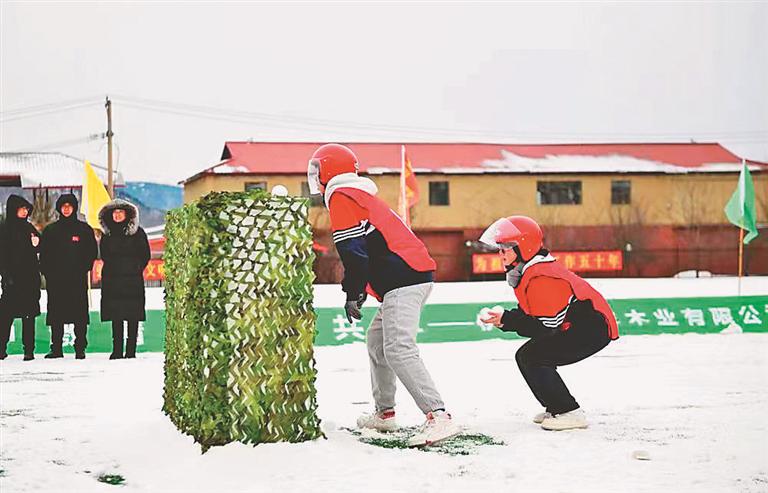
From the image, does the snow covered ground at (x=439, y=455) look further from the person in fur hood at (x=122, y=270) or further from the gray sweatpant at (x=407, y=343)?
the person in fur hood at (x=122, y=270)

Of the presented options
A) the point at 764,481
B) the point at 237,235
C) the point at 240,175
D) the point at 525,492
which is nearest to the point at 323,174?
the point at 237,235

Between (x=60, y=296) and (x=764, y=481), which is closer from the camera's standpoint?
(x=764, y=481)

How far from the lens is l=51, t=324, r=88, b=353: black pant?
855 centimetres

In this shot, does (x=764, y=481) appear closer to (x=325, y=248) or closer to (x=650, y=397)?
(x=650, y=397)

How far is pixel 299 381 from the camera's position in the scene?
4516 millimetres

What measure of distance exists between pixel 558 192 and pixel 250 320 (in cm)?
2475

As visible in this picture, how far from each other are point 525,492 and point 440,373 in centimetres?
358

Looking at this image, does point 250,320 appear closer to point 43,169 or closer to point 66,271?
point 66,271

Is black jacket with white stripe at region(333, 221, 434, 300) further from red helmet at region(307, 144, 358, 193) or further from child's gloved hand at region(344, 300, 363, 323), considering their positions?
red helmet at region(307, 144, 358, 193)

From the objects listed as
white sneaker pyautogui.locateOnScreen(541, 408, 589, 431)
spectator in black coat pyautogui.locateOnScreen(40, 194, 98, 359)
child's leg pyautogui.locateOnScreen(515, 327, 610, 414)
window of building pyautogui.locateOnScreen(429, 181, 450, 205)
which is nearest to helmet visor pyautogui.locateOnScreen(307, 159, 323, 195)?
child's leg pyautogui.locateOnScreen(515, 327, 610, 414)

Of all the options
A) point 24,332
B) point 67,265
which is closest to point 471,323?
point 67,265

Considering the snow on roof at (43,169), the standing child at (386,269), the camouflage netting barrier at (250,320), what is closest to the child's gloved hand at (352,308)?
the standing child at (386,269)

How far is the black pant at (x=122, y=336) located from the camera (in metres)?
8.59

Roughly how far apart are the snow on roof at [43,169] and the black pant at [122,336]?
15.0 metres
